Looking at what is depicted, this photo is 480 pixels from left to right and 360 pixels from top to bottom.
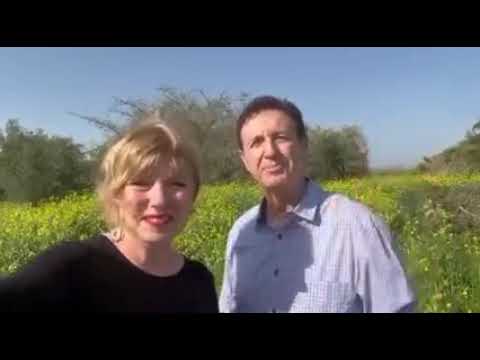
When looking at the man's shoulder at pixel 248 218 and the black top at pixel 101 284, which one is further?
the man's shoulder at pixel 248 218

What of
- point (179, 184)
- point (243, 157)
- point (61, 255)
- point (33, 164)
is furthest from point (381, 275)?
point (33, 164)

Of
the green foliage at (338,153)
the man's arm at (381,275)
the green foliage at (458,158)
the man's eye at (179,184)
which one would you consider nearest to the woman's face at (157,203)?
the man's eye at (179,184)

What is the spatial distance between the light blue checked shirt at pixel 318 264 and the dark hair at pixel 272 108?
0.76 ft

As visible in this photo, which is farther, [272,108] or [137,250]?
[272,108]

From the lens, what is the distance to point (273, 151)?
7.97ft

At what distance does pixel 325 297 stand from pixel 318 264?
0.14 metres

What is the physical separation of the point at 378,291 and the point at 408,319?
260mm

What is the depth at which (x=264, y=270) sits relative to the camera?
245 centimetres

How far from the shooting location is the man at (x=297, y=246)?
7.95 feet

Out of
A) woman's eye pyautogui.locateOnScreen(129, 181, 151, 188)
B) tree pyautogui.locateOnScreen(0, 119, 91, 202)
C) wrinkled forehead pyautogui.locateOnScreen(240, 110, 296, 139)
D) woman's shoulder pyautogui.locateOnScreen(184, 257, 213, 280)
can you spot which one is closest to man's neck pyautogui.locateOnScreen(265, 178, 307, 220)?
wrinkled forehead pyautogui.locateOnScreen(240, 110, 296, 139)

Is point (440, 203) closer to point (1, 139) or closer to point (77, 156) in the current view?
point (77, 156)

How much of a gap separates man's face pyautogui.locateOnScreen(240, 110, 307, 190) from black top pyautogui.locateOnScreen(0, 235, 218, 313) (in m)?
0.45

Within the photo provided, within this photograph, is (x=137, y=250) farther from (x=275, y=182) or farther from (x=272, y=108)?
(x=272, y=108)

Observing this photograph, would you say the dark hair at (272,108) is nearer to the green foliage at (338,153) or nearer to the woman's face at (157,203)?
the green foliage at (338,153)
